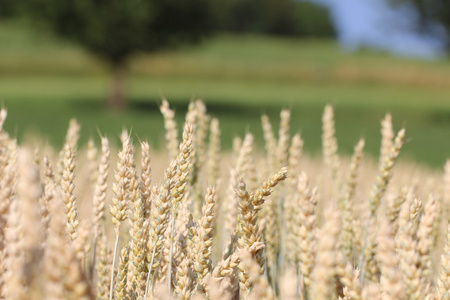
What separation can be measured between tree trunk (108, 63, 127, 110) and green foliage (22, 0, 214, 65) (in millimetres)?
1161

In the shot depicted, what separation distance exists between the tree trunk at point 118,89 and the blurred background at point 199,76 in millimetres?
47

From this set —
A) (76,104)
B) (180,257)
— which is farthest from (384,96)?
(180,257)

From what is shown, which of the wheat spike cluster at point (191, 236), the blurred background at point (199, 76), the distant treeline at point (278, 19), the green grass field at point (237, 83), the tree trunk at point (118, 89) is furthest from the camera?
the distant treeline at point (278, 19)

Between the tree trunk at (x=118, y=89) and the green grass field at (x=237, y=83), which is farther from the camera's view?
the green grass field at (x=237, y=83)

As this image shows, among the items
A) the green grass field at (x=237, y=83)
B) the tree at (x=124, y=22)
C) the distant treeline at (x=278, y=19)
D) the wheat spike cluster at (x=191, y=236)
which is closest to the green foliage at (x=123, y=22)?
the tree at (x=124, y=22)

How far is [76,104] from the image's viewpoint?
26969 mm

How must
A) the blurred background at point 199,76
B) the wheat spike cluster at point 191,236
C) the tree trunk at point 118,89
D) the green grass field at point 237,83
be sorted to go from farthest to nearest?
the green grass field at point 237,83, the tree trunk at point 118,89, the blurred background at point 199,76, the wheat spike cluster at point 191,236

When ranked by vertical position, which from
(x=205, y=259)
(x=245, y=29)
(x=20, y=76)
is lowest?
(x=205, y=259)

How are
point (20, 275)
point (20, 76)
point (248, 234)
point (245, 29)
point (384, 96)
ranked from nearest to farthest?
point (20, 275)
point (248, 234)
point (384, 96)
point (20, 76)
point (245, 29)

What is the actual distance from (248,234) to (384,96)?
35.7 metres

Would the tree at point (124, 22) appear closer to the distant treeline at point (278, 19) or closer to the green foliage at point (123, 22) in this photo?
the green foliage at point (123, 22)

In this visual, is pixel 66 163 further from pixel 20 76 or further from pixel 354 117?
pixel 20 76

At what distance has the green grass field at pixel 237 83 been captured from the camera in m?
26.3

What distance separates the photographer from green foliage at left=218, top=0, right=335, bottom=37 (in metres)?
90.6
